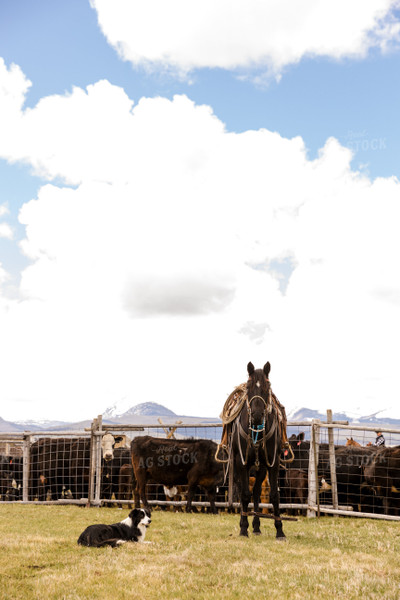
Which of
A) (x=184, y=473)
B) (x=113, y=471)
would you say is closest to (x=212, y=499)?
(x=184, y=473)

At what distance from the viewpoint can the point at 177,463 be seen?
15344 millimetres

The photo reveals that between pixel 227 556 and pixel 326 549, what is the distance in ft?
6.34

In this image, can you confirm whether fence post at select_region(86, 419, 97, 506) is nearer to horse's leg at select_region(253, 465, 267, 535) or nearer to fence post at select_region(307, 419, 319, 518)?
fence post at select_region(307, 419, 319, 518)

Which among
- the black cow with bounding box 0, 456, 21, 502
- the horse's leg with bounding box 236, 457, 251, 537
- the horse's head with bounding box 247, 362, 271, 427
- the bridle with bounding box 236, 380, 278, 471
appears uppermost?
the horse's head with bounding box 247, 362, 271, 427

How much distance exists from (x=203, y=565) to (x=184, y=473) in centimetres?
784

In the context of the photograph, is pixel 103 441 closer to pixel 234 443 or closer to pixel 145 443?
pixel 145 443

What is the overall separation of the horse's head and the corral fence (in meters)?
2.69

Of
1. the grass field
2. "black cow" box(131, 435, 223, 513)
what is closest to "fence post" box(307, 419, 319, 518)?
"black cow" box(131, 435, 223, 513)

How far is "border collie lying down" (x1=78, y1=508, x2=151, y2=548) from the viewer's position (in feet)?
29.2

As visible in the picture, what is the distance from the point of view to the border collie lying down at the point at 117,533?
891cm

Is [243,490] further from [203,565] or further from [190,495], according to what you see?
[190,495]

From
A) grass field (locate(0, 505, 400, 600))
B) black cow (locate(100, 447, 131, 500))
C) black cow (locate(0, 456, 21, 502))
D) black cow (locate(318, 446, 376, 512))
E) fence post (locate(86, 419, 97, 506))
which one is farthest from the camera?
black cow (locate(0, 456, 21, 502))

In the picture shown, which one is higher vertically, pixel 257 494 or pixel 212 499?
pixel 257 494

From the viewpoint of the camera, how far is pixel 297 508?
48.5 ft
